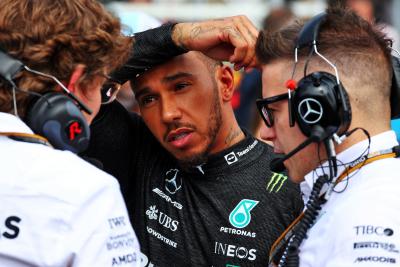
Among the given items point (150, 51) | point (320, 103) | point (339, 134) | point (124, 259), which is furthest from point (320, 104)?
point (150, 51)

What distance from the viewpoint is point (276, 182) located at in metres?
3.51

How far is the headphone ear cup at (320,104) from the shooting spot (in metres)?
2.52

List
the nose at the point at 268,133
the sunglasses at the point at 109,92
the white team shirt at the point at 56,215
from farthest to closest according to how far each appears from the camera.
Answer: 1. the sunglasses at the point at 109,92
2. the nose at the point at 268,133
3. the white team shirt at the point at 56,215

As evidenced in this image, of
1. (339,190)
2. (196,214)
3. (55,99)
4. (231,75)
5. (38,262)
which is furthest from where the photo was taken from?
(231,75)

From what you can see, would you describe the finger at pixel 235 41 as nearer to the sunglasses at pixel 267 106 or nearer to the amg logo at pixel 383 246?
the sunglasses at pixel 267 106

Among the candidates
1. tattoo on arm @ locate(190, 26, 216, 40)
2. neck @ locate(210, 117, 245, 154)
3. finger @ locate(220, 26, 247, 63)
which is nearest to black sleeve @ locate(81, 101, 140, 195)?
neck @ locate(210, 117, 245, 154)

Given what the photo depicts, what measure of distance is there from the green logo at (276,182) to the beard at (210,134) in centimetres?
34

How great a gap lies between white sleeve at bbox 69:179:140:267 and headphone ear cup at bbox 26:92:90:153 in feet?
0.75

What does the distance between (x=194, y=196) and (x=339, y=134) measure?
1.18 meters

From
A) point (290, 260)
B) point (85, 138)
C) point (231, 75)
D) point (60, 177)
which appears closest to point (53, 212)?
point (60, 177)

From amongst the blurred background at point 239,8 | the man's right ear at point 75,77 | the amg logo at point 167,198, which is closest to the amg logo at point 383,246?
the man's right ear at point 75,77

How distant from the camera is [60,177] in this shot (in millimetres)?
2283

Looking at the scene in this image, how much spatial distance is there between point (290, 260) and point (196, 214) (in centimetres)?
102

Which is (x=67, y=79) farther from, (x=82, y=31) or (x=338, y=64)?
(x=338, y=64)
